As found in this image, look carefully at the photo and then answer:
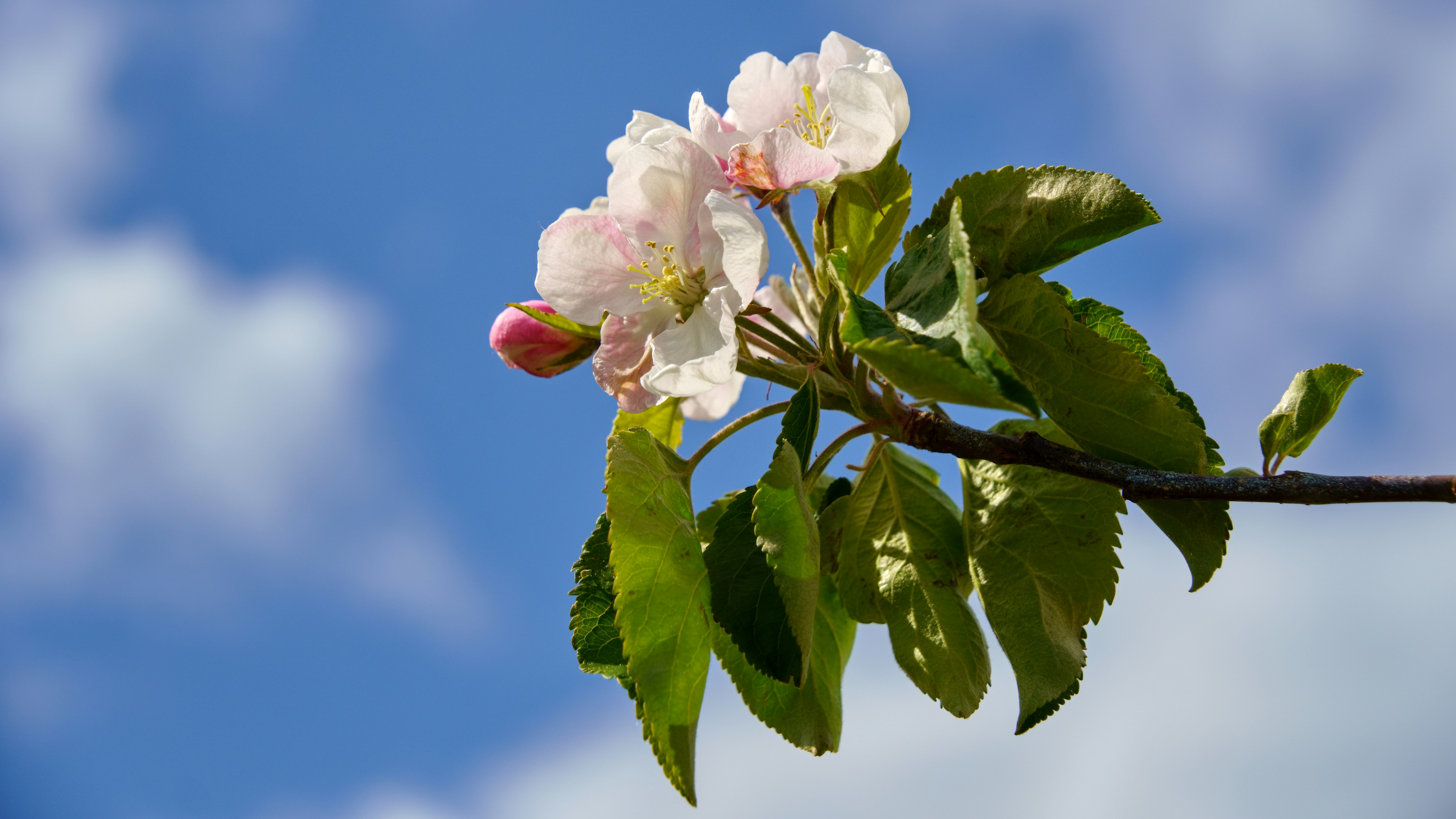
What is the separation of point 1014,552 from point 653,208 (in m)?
0.62

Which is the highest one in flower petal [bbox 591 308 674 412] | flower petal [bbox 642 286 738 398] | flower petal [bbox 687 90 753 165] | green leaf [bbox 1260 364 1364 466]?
flower petal [bbox 687 90 753 165]

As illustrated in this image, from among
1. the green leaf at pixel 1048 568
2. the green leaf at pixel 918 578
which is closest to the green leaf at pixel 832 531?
the green leaf at pixel 918 578

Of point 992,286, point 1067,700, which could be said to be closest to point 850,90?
point 992,286

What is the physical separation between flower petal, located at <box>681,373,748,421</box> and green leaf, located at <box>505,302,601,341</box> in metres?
0.29

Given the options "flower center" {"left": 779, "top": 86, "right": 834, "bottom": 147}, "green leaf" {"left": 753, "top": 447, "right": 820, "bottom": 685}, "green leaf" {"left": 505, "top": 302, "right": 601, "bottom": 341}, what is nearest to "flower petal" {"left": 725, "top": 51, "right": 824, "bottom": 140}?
"flower center" {"left": 779, "top": 86, "right": 834, "bottom": 147}

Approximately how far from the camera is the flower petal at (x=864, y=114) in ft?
3.67

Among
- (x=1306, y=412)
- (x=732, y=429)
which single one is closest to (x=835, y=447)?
(x=732, y=429)

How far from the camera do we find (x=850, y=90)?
3.68ft

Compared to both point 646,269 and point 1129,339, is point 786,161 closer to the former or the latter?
point 646,269

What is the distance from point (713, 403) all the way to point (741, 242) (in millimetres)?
591

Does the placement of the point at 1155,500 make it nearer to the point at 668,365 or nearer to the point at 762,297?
the point at 668,365

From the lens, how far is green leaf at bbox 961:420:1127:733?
1.16 meters

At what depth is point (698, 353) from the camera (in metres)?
1.16

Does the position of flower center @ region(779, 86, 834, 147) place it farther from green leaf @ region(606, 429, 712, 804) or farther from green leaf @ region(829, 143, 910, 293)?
green leaf @ region(606, 429, 712, 804)
